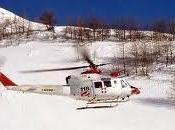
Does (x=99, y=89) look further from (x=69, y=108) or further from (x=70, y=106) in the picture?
(x=70, y=106)

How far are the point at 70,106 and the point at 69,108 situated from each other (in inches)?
12.8

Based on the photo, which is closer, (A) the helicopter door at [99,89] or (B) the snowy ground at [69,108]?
(A) the helicopter door at [99,89]

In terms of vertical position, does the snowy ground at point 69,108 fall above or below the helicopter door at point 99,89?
below

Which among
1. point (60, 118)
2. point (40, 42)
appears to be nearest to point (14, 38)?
point (40, 42)

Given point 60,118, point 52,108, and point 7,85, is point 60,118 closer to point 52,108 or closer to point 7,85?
point 52,108

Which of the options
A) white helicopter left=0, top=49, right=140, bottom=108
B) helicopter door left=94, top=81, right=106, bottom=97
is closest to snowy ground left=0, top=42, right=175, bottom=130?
white helicopter left=0, top=49, right=140, bottom=108

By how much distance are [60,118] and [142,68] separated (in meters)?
9.78

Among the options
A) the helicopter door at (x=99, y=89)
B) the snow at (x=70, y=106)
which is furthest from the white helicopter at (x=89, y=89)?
the snow at (x=70, y=106)

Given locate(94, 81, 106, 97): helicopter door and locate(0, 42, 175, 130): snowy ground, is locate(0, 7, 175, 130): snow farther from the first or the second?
locate(94, 81, 106, 97): helicopter door

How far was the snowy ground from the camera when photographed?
1495 inches

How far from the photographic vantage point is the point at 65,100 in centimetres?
4388

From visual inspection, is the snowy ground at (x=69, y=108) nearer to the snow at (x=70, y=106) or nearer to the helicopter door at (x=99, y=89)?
the snow at (x=70, y=106)

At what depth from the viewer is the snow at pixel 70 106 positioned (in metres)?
38.0

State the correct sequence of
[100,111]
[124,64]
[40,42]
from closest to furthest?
[100,111]
[124,64]
[40,42]
